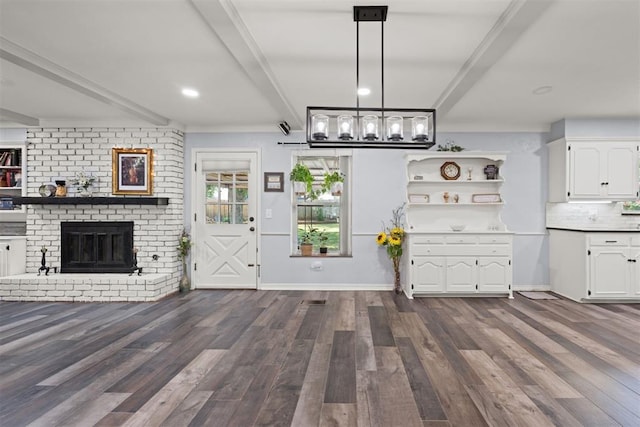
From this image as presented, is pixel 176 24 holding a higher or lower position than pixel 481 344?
higher

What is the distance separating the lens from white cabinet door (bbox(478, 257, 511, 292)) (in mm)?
4930

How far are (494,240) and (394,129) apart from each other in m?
3.10

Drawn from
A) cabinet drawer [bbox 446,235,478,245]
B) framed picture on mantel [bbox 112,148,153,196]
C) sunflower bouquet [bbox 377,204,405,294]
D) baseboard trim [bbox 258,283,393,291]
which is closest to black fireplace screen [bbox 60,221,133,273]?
framed picture on mantel [bbox 112,148,153,196]

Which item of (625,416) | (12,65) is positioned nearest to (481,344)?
(625,416)

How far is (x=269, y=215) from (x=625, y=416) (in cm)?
440

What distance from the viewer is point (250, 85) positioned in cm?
376

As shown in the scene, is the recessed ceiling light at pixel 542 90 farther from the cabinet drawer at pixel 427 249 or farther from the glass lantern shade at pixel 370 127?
the glass lantern shade at pixel 370 127

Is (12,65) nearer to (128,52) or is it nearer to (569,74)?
(128,52)

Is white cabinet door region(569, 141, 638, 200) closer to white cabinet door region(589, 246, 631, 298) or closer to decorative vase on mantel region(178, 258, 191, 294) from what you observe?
white cabinet door region(589, 246, 631, 298)

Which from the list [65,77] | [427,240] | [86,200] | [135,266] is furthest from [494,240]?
[86,200]

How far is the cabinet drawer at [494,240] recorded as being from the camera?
4.94 m

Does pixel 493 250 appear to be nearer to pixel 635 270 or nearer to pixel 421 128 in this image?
pixel 635 270

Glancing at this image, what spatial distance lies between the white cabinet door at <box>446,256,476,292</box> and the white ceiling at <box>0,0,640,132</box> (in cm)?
195

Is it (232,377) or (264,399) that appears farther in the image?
(232,377)
